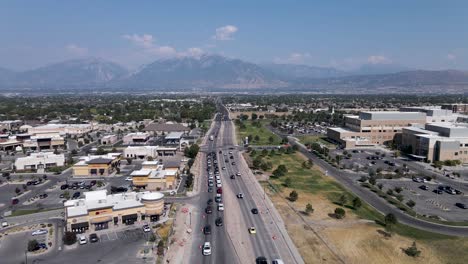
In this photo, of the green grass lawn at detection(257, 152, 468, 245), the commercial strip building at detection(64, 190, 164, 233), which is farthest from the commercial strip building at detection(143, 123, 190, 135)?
the commercial strip building at detection(64, 190, 164, 233)

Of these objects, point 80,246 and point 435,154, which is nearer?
point 80,246

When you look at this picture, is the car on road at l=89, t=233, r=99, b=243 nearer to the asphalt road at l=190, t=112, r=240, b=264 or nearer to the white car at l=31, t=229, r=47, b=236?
the white car at l=31, t=229, r=47, b=236

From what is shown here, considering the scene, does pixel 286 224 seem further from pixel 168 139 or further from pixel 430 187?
pixel 168 139

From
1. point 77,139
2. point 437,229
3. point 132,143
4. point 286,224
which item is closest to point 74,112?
point 77,139

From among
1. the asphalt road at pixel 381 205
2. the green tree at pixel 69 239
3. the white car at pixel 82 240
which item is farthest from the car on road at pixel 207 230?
the asphalt road at pixel 381 205

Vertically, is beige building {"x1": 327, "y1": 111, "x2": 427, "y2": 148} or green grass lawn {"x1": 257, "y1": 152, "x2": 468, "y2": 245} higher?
beige building {"x1": 327, "y1": 111, "x2": 427, "y2": 148}
